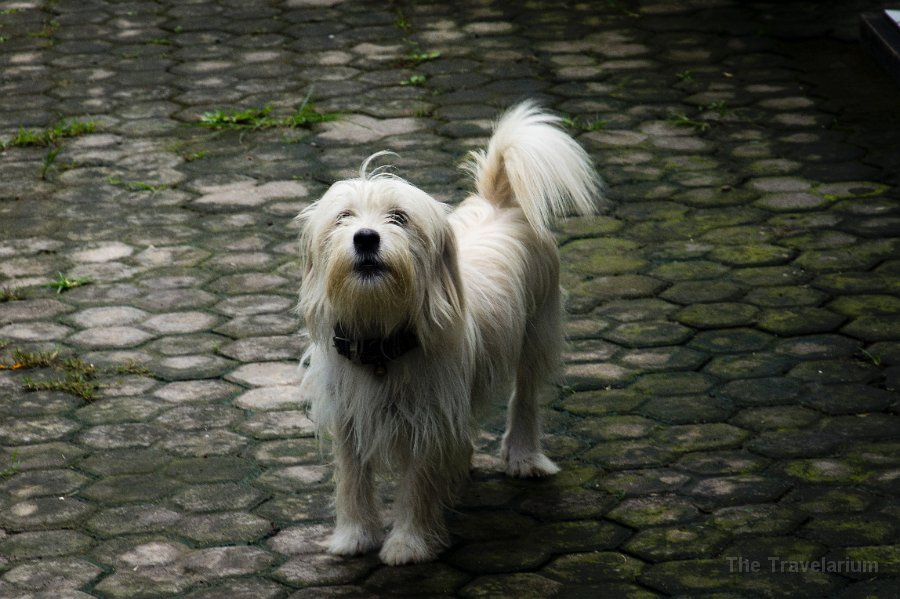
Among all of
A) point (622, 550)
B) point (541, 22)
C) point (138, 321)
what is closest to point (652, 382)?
point (622, 550)

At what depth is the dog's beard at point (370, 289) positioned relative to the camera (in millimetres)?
4035

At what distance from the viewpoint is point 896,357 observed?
570 centimetres

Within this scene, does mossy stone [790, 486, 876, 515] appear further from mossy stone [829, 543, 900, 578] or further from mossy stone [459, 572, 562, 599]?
mossy stone [459, 572, 562, 599]

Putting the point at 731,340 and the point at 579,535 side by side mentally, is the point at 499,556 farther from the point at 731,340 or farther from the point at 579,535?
the point at 731,340

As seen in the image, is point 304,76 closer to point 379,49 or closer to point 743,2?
point 379,49

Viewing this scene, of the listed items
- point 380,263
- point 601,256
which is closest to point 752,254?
point 601,256

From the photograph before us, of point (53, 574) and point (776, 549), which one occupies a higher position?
point (776, 549)

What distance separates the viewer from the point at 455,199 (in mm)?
7430

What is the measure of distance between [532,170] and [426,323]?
862 millimetres

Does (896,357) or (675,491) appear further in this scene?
(896,357)

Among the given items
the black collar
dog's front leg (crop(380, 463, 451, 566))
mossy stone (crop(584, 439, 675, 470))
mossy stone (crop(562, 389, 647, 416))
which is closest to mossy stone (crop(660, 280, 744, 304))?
mossy stone (crop(562, 389, 647, 416))

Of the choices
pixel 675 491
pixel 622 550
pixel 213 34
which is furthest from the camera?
pixel 213 34

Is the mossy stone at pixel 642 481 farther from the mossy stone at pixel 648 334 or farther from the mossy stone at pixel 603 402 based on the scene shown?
the mossy stone at pixel 648 334

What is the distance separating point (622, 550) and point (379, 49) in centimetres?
642
